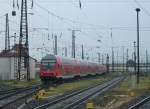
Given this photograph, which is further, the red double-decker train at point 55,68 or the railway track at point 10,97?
the red double-decker train at point 55,68

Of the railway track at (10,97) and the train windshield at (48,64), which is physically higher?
the train windshield at (48,64)

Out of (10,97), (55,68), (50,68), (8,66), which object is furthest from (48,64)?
(10,97)

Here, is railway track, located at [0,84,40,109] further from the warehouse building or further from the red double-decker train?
the warehouse building

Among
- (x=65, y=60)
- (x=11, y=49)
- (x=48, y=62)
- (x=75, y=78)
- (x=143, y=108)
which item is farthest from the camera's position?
(x=11, y=49)

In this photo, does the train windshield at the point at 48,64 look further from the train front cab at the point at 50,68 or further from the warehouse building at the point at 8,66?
the warehouse building at the point at 8,66

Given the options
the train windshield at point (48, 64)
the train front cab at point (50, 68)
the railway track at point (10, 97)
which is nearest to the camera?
the railway track at point (10, 97)

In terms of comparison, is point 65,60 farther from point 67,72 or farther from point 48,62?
point 48,62

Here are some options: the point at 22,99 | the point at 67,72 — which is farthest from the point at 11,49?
the point at 22,99

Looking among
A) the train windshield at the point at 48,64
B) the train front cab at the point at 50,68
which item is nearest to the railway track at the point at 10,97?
the train front cab at the point at 50,68

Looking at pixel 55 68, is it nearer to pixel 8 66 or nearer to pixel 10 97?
A: pixel 8 66

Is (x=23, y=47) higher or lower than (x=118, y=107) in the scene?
higher

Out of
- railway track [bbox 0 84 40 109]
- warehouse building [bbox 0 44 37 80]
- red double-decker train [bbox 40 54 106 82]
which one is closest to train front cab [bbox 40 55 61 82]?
red double-decker train [bbox 40 54 106 82]

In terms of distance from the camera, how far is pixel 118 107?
2606cm

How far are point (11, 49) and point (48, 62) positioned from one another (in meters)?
23.0
